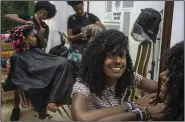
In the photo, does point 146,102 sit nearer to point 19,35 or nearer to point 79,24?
point 79,24

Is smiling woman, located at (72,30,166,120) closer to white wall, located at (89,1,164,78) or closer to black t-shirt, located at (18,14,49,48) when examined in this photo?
white wall, located at (89,1,164,78)

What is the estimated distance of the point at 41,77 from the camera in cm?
180

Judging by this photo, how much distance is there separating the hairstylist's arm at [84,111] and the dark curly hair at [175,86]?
21cm

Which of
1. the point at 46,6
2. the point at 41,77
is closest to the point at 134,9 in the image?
the point at 46,6

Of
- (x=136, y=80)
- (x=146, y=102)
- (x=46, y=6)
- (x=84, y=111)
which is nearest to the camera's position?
(x=84, y=111)

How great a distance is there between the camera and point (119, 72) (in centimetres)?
101

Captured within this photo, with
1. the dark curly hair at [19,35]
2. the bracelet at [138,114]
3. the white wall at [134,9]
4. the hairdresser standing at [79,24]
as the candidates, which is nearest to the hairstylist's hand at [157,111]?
the bracelet at [138,114]

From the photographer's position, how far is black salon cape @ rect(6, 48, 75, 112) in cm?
172

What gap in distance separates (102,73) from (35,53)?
0.99 metres

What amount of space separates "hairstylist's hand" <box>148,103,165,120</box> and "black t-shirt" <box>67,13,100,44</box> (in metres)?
0.88

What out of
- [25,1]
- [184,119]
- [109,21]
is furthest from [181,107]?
[25,1]

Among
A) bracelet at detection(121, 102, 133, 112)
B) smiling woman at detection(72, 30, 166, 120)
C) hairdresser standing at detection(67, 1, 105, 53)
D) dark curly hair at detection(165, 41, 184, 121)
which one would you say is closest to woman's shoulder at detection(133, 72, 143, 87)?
smiling woman at detection(72, 30, 166, 120)

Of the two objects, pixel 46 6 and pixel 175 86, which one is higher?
pixel 46 6

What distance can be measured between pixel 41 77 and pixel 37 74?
0.14 ft
